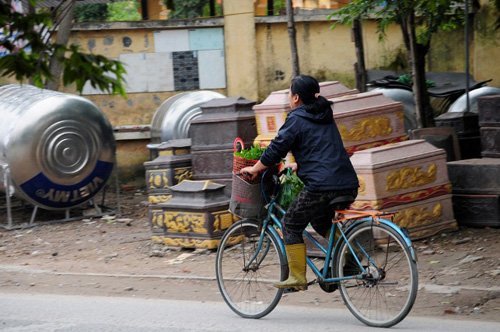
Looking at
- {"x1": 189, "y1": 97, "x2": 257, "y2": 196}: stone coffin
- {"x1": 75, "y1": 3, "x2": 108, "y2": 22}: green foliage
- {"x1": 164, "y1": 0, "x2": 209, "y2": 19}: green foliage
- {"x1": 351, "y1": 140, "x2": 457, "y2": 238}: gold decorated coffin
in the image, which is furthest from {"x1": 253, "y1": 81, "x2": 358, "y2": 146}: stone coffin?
{"x1": 75, "y1": 3, "x2": 108, "y2": 22}: green foliage

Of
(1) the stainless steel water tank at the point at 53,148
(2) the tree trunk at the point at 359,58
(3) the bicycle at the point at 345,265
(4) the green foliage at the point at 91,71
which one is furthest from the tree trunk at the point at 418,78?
(4) the green foliage at the point at 91,71

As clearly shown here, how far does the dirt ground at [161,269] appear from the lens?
313 inches

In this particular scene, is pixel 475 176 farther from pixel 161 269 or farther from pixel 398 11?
pixel 161 269

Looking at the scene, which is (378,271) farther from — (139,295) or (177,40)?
(177,40)

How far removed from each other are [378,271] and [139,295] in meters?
3.18

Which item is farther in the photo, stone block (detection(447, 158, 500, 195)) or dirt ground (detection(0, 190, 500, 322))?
stone block (detection(447, 158, 500, 195))

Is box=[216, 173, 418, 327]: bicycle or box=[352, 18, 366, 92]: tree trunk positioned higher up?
box=[352, 18, 366, 92]: tree trunk

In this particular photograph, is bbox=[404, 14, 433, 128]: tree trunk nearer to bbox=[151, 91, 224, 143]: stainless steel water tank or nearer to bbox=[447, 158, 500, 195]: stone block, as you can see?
bbox=[447, 158, 500, 195]: stone block

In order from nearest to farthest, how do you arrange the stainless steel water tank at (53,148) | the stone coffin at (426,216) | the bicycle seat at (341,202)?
the bicycle seat at (341,202) < the stone coffin at (426,216) < the stainless steel water tank at (53,148)

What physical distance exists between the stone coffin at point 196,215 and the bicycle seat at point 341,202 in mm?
4028

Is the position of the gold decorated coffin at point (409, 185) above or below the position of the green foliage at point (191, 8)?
below

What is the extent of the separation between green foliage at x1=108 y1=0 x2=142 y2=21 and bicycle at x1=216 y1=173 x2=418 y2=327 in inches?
946

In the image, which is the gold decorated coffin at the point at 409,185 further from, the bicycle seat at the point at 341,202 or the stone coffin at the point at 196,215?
the bicycle seat at the point at 341,202

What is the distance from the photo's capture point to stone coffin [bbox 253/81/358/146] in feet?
34.0
